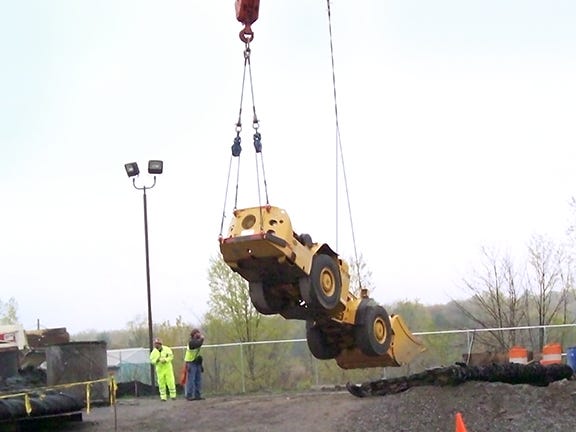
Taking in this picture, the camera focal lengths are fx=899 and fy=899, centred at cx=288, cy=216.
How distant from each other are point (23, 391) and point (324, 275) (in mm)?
7937

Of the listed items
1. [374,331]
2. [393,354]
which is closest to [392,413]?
[393,354]

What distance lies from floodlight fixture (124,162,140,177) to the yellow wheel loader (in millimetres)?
12251

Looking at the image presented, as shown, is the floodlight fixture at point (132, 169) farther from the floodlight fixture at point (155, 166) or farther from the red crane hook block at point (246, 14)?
the red crane hook block at point (246, 14)

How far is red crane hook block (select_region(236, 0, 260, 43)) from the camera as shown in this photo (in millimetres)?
13281

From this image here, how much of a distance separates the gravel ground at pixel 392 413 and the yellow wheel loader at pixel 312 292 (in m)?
1.13

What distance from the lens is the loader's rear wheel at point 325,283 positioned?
44.2 feet

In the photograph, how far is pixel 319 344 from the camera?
15.3 metres

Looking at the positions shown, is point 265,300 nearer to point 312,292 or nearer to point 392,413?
point 312,292

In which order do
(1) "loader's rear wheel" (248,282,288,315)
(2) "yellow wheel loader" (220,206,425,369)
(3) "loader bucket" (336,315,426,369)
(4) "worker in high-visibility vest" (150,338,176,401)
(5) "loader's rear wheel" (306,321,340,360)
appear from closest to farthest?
(2) "yellow wheel loader" (220,206,425,369), (1) "loader's rear wheel" (248,282,288,315), (5) "loader's rear wheel" (306,321,340,360), (3) "loader bucket" (336,315,426,369), (4) "worker in high-visibility vest" (150,338,176,401)

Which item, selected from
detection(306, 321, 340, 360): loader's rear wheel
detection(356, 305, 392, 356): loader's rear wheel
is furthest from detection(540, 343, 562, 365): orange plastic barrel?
detection(306, 321, 340, 360): loader's rear wheel

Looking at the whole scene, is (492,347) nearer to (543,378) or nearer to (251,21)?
(543,378)

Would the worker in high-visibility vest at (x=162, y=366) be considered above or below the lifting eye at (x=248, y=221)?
below

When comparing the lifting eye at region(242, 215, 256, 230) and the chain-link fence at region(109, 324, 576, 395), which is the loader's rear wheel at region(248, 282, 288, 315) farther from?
the chain-link fence at region(109, 324, 576, 395)

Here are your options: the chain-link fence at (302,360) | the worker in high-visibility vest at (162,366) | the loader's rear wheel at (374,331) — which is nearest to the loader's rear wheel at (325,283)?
the loader's rear wheel at (374,331)
